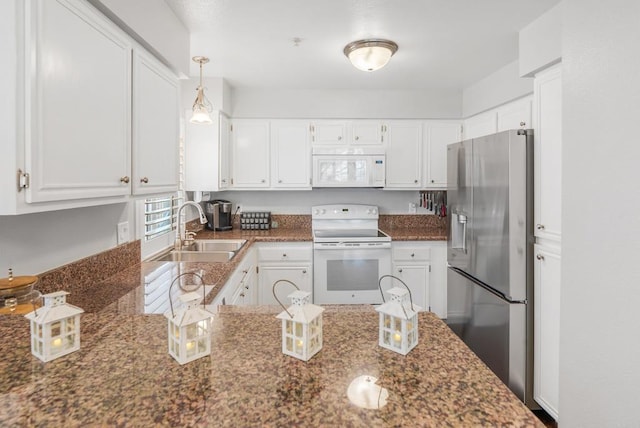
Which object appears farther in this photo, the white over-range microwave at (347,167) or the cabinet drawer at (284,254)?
the white over-range microwave at (347,167)

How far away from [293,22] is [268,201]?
2164 millimetres

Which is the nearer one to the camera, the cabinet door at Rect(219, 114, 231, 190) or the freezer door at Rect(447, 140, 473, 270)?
the freezer door at Rect(447, 140, 473, 270)

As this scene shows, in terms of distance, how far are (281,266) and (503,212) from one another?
6.51ft

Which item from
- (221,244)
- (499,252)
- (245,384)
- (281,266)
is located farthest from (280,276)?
(245,384)

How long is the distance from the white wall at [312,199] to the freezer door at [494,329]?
52.9 inches

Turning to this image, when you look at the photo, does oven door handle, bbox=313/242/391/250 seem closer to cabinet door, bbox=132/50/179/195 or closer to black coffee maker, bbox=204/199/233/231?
black coffee maker, bbox=204/199/233/231

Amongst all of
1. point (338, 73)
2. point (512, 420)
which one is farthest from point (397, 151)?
point (512, 420)

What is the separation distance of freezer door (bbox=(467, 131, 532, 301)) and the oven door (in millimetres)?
1045

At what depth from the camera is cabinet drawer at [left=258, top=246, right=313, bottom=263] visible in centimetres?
337

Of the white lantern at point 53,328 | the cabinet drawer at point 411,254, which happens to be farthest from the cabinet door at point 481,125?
the white lantern at point 53,328

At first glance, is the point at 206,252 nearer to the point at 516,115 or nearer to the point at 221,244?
the point at 221,244

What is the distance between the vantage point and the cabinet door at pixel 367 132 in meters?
3.67

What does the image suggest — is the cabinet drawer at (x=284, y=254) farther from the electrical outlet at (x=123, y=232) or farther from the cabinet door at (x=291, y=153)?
the electrical outlet at (x=123, y=232)

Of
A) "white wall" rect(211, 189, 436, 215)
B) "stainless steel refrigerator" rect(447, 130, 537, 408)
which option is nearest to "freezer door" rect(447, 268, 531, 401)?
"stainless steel refrigerator" rect(447, 130, 537, 408)
